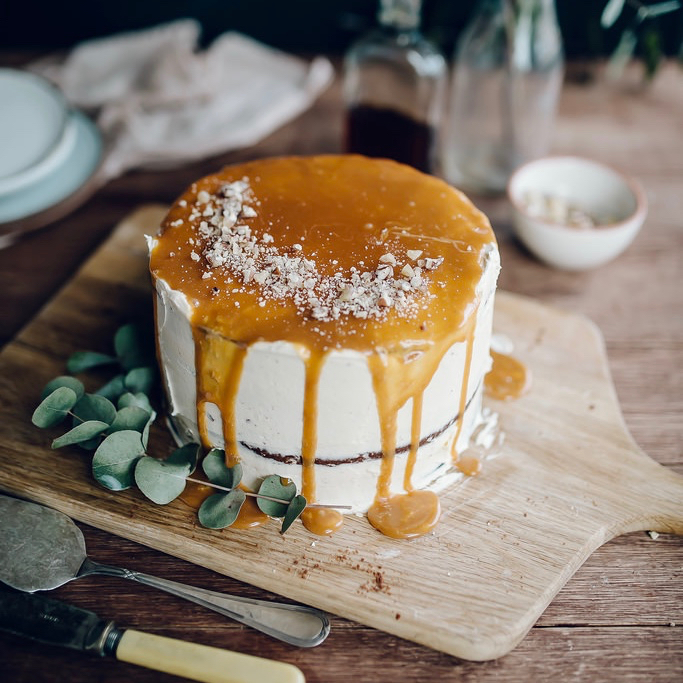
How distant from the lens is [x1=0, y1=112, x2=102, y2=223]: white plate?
2.14m

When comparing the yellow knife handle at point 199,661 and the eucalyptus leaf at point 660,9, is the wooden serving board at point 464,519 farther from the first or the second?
the eucalyptus leaf at point 660,9

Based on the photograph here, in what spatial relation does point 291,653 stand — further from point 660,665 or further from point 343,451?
point 660,665

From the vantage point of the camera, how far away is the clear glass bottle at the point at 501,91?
2.14 m

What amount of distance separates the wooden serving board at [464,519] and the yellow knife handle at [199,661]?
16 cm

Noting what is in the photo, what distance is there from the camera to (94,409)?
1.56 meters

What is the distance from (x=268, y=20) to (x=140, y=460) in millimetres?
A: 1967

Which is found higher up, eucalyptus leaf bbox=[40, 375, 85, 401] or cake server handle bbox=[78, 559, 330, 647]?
eucalyptus leaf bbox=[40, 375, 85, 401]

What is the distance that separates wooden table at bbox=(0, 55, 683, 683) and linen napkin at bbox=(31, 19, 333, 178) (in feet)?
0.22

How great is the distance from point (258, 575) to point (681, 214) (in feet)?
5.58

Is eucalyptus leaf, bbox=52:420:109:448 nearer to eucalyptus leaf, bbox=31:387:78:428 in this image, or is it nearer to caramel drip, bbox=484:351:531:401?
eucalyptus leaf, bbox=31:387:78:428

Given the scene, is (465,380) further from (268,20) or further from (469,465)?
(268,20)

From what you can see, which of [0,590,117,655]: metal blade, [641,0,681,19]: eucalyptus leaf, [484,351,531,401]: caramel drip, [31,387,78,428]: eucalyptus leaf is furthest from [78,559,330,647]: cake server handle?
[641,0,681,19]: eucalyptus leaf

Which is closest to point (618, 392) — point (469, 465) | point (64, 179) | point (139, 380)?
point (469, 465)

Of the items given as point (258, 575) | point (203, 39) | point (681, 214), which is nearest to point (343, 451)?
point (258, 575)
